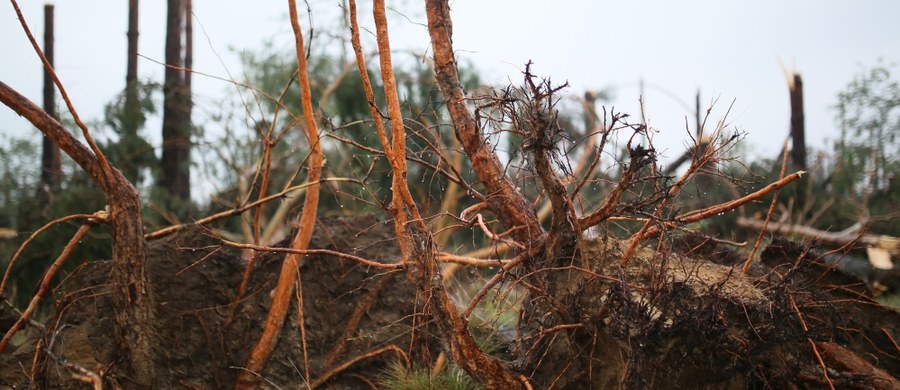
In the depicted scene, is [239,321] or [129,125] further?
[129,125]

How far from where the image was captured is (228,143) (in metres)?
12.0

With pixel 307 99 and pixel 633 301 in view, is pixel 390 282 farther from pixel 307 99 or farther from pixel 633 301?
pixel 633 301

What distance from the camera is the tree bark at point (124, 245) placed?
4.56 meters

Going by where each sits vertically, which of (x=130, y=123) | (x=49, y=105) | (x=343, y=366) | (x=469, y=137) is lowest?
(x=343, y=366)

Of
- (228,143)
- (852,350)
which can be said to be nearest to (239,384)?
(852,350)

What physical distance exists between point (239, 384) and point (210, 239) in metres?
1.13

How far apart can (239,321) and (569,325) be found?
2.52m

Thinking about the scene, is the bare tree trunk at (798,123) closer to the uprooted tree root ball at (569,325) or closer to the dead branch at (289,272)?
the uprooted tree root ball at (569,325)

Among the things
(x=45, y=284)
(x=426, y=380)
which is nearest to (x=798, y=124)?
(x=426, y=380)

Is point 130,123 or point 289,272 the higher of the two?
point 130,123

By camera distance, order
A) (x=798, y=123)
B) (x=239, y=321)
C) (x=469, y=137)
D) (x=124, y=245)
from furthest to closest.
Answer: (x=798, y=123), (x=239, y=321), (x=469, y=137), (x=124, y=245)

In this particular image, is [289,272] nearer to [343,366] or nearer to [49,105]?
[343,366]

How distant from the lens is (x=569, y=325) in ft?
14.3

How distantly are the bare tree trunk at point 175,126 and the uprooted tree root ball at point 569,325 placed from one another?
551 cm
